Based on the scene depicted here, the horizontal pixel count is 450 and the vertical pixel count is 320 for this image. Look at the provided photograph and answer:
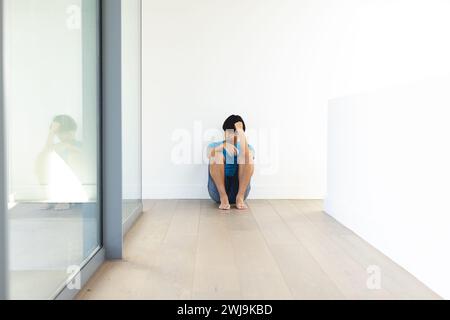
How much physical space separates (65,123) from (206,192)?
9.83ft

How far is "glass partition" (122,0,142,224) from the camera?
3.40m

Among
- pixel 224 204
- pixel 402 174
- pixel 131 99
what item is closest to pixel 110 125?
pixel 131 99

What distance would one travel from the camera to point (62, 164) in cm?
210

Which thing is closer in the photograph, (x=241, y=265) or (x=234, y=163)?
(x=241, y=265)

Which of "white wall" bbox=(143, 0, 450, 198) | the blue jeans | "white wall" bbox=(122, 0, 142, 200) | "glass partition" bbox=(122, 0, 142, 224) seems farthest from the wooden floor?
"white wall" bbox=(143, 0, 450, 198)

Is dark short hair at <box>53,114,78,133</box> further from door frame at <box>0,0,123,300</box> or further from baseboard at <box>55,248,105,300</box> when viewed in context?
baseboard at <box>55,248,105,300</box>

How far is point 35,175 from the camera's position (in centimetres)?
177

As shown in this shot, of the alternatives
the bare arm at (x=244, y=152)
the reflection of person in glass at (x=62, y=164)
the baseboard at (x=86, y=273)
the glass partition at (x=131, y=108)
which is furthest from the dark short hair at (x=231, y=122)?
the reflection of person in glass at (x=62, y=164)

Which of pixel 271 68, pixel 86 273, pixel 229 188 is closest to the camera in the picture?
pixel 86 273

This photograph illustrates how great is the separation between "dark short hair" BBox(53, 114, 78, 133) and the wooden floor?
699 mm

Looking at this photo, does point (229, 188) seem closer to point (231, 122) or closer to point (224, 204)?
point (224, 204)

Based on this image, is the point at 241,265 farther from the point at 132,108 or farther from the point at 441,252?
the point at 132,108
